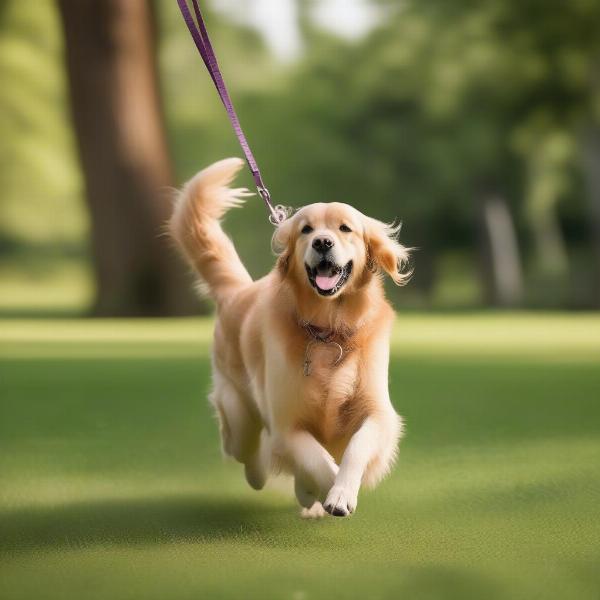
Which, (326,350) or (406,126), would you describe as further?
(406,126)

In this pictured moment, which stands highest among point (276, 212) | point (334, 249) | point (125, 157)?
point (125, 157)

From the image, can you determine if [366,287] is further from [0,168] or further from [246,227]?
[246,227]

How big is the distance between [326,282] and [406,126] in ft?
91.4

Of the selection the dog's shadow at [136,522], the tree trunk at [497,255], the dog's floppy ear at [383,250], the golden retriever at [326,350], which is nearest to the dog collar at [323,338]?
the golden retriever at [326,350]

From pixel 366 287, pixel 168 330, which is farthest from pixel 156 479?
pixel 168 330

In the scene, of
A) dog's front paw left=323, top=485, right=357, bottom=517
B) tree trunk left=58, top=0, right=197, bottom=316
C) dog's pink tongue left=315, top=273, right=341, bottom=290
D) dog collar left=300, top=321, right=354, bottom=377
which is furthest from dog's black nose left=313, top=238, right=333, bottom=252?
tree trunk left=58, top=0, right=197, bottom=316

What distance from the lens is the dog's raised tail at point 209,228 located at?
6273mm

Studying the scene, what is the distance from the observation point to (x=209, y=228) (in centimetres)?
632

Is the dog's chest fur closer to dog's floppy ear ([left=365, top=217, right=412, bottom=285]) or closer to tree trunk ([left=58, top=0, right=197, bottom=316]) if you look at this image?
dog's floppy ear ([left=365, top=217, right=412, bottom=285])

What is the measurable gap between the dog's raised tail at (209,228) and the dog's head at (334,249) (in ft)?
3.57

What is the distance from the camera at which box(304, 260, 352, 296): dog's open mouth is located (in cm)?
493

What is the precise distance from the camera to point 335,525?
200 inches

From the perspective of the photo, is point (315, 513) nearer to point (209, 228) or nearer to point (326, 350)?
point (326, 350)

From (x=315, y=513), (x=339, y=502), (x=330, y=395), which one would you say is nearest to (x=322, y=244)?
(x=330, y=395)
